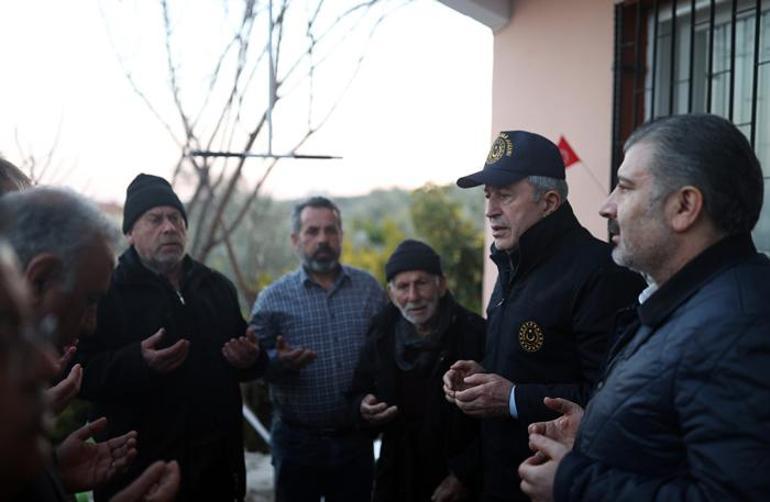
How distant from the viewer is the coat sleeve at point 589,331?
2488mm

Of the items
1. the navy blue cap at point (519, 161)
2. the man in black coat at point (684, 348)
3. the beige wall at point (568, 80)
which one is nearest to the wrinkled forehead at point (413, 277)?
the navy blue cap at point (519, 161)

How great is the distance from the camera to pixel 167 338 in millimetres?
3258

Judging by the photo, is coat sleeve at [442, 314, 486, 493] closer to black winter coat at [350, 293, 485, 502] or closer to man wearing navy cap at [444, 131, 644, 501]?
black winter coat at [350, 293, 485, 502]

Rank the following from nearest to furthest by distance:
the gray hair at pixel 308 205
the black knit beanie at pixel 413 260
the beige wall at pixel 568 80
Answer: the black knit beanie at pixel 413 260, the beige wall at pixel 568 80, the gray hair at pixel 308 205

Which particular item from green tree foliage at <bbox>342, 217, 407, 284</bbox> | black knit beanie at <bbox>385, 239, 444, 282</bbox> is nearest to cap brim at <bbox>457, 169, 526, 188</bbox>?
black knit beanie at <bbox>385, 239, 444, 282</bbox>

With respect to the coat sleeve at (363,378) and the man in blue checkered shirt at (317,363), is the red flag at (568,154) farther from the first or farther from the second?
the coat sleeve at (363,378)

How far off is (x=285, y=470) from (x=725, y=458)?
2.85 meters

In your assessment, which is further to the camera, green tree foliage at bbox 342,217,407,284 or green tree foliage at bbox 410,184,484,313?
green tree foliage at bbox 342,217,407,284

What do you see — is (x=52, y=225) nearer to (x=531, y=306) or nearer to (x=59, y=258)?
(x=59, y=258)

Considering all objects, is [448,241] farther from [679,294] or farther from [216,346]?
[679,294]

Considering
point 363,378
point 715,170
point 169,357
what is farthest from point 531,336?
point 169,357

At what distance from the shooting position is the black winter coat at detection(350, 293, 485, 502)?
3.21m

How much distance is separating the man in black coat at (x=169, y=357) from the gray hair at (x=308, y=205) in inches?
33.0

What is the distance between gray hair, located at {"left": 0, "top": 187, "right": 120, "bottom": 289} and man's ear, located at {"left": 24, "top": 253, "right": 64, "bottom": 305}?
12mm
